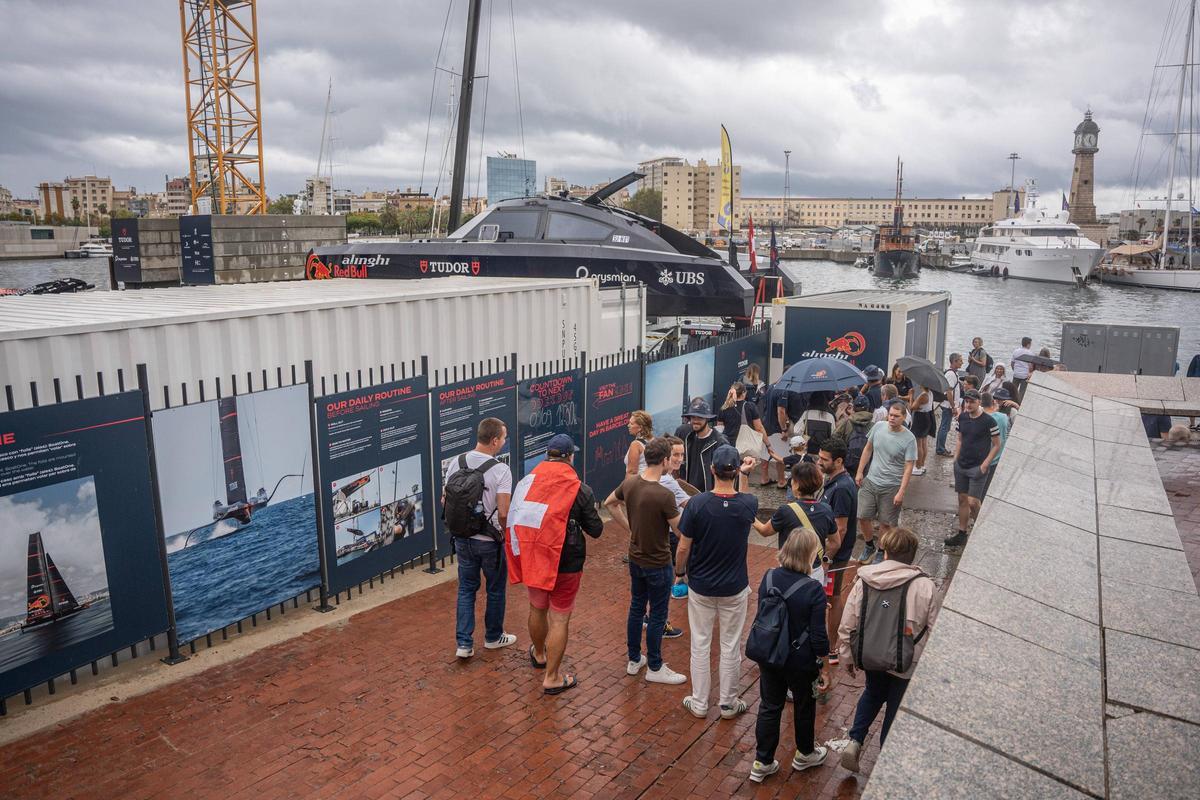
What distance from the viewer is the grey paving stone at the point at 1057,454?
6809 mm

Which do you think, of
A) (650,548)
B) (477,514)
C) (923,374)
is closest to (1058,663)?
(650,548)

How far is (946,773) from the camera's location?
293 centimetres

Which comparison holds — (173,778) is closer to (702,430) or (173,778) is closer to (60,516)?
(60,516)

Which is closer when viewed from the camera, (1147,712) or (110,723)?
(1147,712)

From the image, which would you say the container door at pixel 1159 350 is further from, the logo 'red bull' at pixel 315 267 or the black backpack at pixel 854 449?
the logo 'red bull' at pixel 315 267

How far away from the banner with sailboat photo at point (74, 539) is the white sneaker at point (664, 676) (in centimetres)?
341

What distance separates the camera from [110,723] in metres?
5.11

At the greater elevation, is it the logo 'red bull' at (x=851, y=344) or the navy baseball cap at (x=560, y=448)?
the navy baseball cap at (x=560, y=448)

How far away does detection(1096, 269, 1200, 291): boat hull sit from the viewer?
77875mm

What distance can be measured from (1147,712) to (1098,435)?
5.18 meters

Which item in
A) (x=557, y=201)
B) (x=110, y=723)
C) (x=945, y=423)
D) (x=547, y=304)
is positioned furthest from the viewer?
(x=557, y=201)

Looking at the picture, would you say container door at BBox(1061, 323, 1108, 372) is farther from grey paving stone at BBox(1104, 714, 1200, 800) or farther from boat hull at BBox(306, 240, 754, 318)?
grey paving stone at BBox(1104, 714, 1200, 800)

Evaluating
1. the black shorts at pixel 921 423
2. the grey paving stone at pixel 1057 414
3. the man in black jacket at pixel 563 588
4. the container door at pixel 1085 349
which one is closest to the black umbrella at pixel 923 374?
the black shorts at pixel 921 423

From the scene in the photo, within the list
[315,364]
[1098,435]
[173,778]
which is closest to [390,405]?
[315,364]
